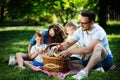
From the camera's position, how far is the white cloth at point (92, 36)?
712 centimetres

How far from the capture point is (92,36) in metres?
7.16

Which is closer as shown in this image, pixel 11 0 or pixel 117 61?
pixel 117 61

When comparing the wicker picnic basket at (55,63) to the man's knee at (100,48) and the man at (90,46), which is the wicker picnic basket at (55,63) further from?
the man's knee at (100,48)

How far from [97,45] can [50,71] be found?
113cm

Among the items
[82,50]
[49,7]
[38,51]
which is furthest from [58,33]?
[49,7]

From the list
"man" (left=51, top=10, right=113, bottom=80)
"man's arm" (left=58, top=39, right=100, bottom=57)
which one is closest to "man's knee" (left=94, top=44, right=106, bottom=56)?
"man" (left=51, top=10, right=113, bottom=80)

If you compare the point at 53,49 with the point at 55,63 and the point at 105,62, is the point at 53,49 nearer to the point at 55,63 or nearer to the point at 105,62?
the point at 55,63

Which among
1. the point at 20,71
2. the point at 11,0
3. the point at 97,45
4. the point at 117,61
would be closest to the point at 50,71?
the point at 20,71

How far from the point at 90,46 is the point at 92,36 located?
28cm

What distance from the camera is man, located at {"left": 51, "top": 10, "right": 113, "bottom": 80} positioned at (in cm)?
679

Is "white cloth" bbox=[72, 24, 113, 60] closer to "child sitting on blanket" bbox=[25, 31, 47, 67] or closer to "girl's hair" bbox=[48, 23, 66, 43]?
"girl's hair" bbox=[48, 23, 66, 43]

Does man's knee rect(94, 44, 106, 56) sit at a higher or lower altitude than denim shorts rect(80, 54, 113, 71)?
higher

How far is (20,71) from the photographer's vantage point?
7.30 meters

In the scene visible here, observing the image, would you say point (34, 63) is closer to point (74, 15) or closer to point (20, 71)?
point (20, 71)
